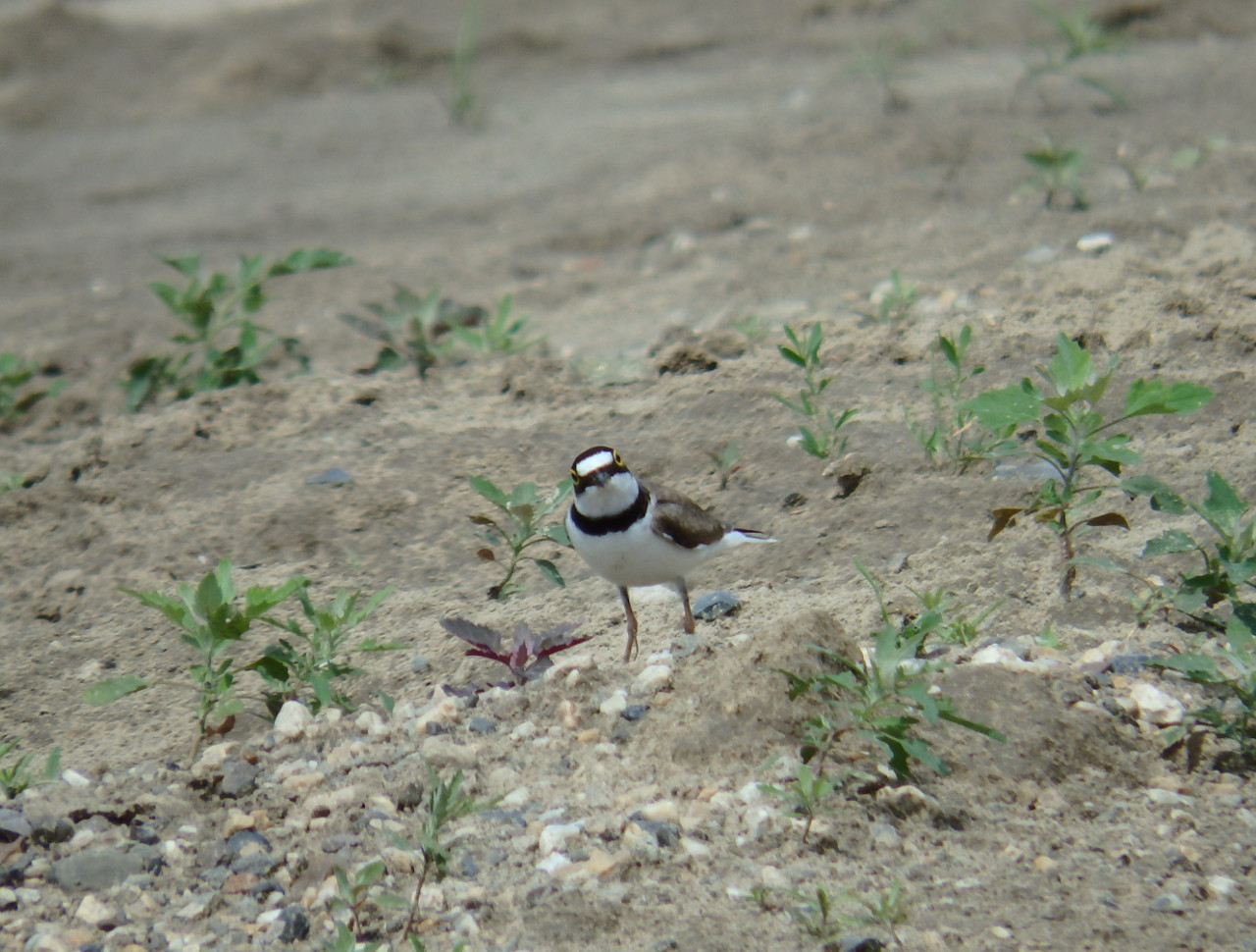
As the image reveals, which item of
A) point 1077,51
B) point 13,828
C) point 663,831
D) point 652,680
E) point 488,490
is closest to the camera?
point 663,831

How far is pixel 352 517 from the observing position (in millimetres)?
4758

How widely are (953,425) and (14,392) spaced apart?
14.2 ft

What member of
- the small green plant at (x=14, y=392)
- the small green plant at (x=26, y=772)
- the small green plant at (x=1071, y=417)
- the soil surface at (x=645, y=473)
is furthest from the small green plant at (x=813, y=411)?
the small green plant at (x=14, y=392)

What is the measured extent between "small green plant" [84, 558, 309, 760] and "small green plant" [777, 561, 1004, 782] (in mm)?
1415

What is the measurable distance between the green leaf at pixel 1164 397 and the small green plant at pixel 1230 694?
0.59m

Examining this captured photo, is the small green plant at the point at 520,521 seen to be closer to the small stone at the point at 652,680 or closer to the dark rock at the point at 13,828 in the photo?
the small stone at the point at 652,680

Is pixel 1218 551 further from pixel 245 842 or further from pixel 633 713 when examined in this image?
pixel 245 842

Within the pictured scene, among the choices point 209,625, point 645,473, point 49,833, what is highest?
point 209,625

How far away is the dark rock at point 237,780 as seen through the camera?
335 cm

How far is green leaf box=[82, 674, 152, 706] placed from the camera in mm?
3505

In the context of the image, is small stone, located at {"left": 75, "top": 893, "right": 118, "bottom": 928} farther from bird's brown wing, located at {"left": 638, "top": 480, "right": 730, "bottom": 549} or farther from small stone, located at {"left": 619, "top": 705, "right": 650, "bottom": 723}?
bird's brown wing, located at {"left": 638, "top": 480, "right": 730, "bottom": 549}

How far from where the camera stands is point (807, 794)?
293 centimetres

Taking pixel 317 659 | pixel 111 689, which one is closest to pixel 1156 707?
pixel 317 659

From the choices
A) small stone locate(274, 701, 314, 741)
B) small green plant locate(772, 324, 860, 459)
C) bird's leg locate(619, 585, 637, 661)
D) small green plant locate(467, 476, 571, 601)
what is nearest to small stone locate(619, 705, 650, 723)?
bird's leg locate(619, 585, 637, 661)
